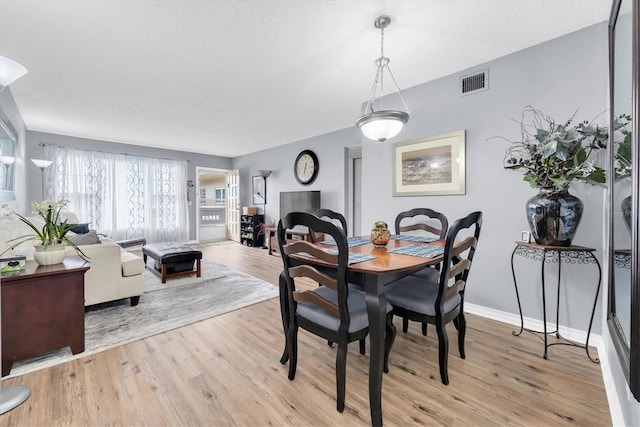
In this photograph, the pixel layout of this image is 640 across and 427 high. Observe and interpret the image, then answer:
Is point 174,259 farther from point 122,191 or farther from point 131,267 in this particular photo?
point 122,191

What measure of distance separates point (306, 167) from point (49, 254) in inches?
166

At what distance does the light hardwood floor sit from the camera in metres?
1.37

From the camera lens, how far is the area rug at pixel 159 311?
6.45 ft

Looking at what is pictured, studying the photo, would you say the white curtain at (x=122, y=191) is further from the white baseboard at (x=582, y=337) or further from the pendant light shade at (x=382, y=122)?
the white baseboard at (x=582, y=337)

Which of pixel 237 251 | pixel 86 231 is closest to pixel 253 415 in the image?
pixel 86 231

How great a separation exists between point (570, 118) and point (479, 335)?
188cm

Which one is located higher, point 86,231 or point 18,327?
point 86,231

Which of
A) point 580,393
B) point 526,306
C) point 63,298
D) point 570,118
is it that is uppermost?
point 570,118

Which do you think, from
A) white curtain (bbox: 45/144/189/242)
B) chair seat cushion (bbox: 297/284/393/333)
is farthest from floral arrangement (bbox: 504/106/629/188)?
white curtain (bbox: 45/144/189/242)

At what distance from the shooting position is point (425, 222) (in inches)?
117

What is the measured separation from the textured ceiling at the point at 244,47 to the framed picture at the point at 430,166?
0.69 m

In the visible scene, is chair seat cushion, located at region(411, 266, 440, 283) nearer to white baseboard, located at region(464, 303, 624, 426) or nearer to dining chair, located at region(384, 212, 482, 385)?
dining chair, located at region(384, 212, 482, 385)

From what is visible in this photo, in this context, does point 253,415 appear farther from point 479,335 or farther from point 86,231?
point 86,231

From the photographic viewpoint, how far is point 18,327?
5.66 ft
